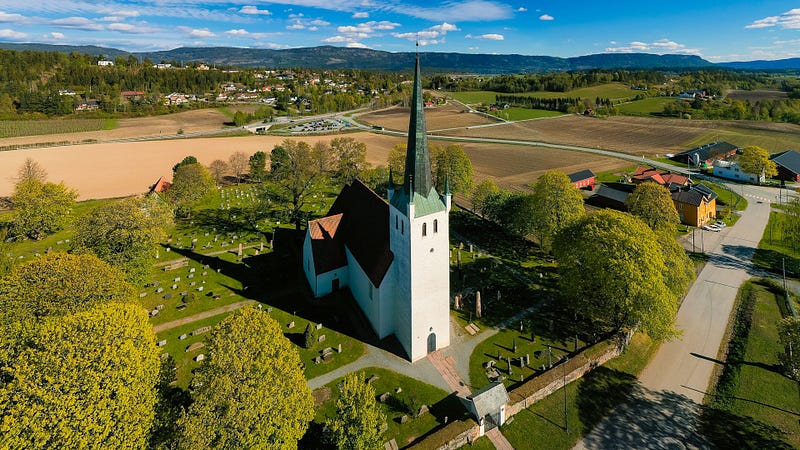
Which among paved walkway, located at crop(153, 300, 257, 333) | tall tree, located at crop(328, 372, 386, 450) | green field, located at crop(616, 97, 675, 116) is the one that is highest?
green field, located at crop(616, 97, 675, 116)

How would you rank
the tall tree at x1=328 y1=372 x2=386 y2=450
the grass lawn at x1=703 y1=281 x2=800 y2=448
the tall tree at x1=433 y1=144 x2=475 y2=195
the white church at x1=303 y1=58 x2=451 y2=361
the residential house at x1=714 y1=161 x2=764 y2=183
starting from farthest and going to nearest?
the residential house at x1=714 y1=161 x2=764 y2=183 → the tall tree at x1=433 y1=144 x2=475 y2=195 → the white church at x1=303 y1=58 x2=451 y2=361 → the grass lawn at x1=703 y1=281 x2=800 y2=448 → the tall tree at x1=328 y1=372 x2=386 y2=450

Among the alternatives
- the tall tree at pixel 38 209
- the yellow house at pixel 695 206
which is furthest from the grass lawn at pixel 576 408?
the tall tree at pixel 38 209

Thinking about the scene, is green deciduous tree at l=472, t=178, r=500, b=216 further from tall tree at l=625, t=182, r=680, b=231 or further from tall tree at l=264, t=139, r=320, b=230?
tall tree at l=264, t=139, r=320, b=230

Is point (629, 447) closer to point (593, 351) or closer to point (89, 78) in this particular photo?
point (593, 351)

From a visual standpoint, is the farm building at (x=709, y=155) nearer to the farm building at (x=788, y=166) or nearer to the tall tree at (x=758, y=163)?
the farm building at (x=788, y=166)

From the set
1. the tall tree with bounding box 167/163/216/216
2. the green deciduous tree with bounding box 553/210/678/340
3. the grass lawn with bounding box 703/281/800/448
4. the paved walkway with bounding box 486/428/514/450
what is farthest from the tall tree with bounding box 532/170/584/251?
the tall tree with bounding box 167/163/216/216

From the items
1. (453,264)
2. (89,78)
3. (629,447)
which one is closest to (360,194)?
(453,264)

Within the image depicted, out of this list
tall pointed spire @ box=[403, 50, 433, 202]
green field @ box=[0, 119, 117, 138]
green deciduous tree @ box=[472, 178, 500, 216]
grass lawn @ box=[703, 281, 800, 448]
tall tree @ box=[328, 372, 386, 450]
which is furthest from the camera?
green field @ box=[0, 119, 117, 138]

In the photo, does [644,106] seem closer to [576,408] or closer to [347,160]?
[347,160]
